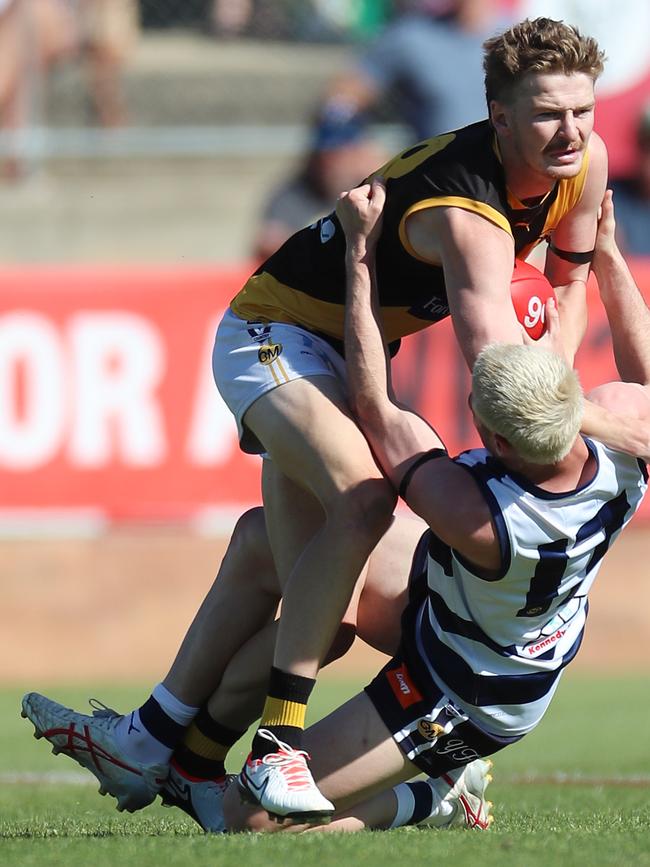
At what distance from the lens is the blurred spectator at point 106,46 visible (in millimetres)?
12555

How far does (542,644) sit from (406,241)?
1170 mm

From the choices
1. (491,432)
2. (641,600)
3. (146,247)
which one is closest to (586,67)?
(491,432)

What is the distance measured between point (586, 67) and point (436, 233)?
1.99ft

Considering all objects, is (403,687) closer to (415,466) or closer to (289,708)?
(289,708)

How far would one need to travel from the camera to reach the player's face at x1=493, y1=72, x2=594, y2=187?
170 inches

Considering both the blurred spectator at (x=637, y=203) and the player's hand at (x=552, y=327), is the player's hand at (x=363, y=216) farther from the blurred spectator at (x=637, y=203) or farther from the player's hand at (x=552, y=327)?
the blurred spectator at (x=637, y=203)

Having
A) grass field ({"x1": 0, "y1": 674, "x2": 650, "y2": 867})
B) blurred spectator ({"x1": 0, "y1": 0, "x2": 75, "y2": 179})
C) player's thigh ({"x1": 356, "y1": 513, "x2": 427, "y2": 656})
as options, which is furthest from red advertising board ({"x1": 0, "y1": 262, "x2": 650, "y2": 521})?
player's thigh ({"x1": 356, "y1": 513, "x2": 427, "y2": 656})

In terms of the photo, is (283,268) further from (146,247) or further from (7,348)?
(146,247)

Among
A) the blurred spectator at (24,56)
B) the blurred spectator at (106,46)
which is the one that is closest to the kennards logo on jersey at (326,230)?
the blurred spectator at (24,56)

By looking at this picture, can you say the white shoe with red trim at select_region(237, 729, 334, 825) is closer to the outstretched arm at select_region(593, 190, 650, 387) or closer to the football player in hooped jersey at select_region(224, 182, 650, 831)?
the football player in hooped jersey at select_region(224, 182, 650, 831)

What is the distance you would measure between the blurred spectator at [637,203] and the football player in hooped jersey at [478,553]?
6.50m

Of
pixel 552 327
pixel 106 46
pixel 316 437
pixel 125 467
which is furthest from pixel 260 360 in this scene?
pixel 106 46

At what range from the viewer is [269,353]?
15.3 feet

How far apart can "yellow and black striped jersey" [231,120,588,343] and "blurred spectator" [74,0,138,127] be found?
8.00 metres
